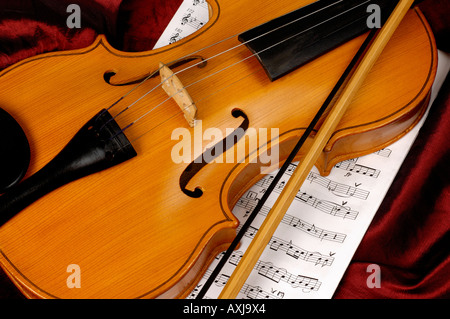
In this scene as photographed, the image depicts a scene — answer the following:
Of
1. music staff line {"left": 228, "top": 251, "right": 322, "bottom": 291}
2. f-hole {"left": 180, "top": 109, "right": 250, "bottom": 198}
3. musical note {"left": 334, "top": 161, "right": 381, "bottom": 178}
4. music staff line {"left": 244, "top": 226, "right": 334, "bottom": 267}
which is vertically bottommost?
music staff line {"left": 228, "top": 251, "right": 322, "bottom": 291}

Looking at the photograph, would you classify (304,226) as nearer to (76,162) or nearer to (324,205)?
(324,205)

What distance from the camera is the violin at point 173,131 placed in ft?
2.82

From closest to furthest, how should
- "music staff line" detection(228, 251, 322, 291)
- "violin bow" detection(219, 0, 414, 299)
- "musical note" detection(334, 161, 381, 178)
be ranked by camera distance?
"violin bow" detection(219, 0, 414, 299) < "music staff line" detection(228, 251, 322, 291) < "musical note" detection(334, 161, 381, 178)

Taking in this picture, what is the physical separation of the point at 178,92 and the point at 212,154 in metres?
0.16

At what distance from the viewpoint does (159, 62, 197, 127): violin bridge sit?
0.94m

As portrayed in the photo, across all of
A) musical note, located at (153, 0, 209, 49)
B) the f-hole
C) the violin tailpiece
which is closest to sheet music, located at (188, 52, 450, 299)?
the f-hole

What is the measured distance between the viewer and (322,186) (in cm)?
117

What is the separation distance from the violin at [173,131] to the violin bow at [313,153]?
0.06m

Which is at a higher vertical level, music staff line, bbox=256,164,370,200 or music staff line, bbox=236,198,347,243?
music staff line, bbox=256,164,370,200

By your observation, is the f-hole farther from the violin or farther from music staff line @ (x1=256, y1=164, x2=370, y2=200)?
music staff line @ (x1=256, y1=164, x2=370, y2=200)

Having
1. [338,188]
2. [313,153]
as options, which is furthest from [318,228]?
[313,153]

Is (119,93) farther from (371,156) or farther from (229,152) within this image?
Result: (371,156)

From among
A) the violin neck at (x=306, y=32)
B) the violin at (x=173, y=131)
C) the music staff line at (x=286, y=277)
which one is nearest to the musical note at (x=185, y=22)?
the violin at (x=173, y=131)

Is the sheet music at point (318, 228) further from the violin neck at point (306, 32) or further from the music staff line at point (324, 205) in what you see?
the violin neck at point (306, 32)
